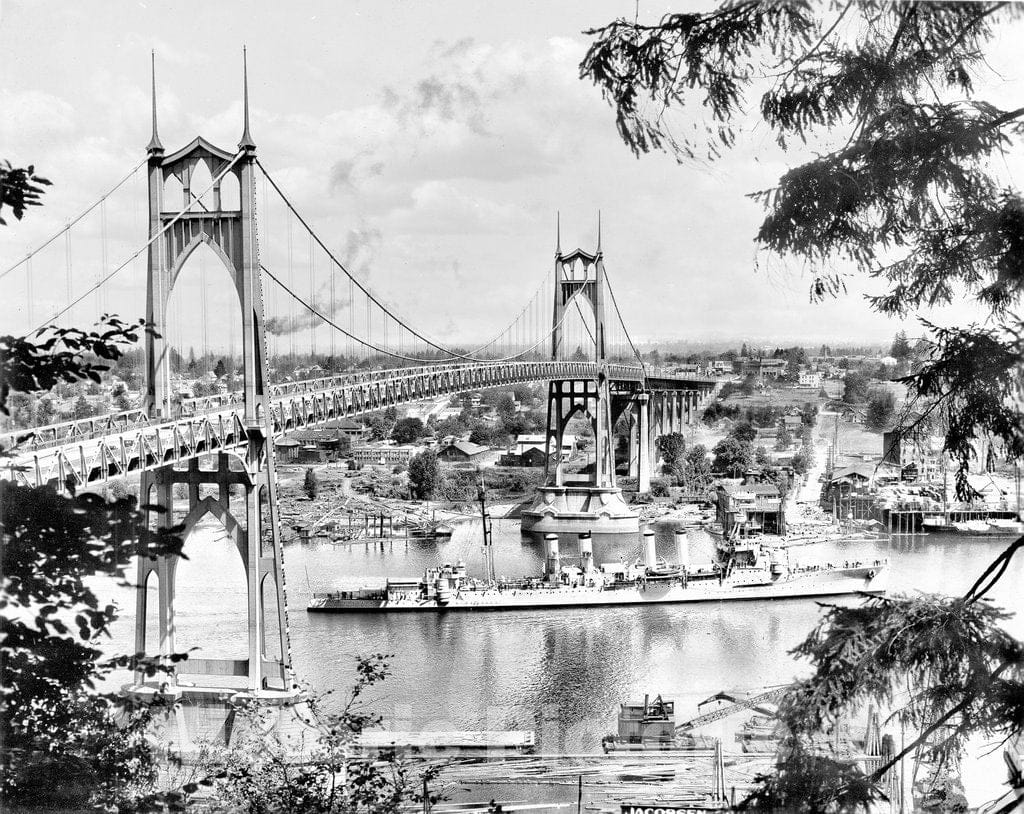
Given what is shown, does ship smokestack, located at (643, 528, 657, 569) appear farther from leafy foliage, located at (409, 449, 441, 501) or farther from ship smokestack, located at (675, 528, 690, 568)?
leafy foliage, located at (409, 449, 441, 501)

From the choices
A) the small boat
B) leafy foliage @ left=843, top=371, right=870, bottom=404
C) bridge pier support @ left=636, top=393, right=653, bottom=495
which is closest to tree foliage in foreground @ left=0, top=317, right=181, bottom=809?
leafy foliage @ left=843, top=371, right=870, bottom=404

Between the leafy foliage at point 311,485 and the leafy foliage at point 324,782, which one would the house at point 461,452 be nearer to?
the leafy foliage at point 311,485

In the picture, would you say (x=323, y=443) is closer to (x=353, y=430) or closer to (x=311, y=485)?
(x=353, y=430)

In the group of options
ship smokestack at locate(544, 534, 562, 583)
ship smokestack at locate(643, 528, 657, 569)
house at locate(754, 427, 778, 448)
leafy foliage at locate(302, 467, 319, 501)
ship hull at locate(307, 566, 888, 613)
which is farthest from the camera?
leafy foliage at locate(302, 467, 319, 501)

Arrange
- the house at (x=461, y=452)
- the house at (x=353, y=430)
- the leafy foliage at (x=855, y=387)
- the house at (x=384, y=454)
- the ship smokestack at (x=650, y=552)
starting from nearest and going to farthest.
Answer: the leafy foliage at (x=855, y=387), the ship smokestack at (x=650, y=552), the house at (x=353, y=430), the house at (x=461, y=452), the house at (x=384, y=454)

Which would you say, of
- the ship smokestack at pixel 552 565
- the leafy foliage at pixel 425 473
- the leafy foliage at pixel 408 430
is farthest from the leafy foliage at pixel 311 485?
the ship smokestack at pixel 552 565

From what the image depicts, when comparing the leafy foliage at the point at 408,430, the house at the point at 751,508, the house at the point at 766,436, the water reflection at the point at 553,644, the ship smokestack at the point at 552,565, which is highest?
the leafy foliage at the point at 408,430

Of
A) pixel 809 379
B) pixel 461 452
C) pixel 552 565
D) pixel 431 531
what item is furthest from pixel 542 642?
pixel 461 452

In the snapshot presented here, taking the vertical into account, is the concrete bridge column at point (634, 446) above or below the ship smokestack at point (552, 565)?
above
